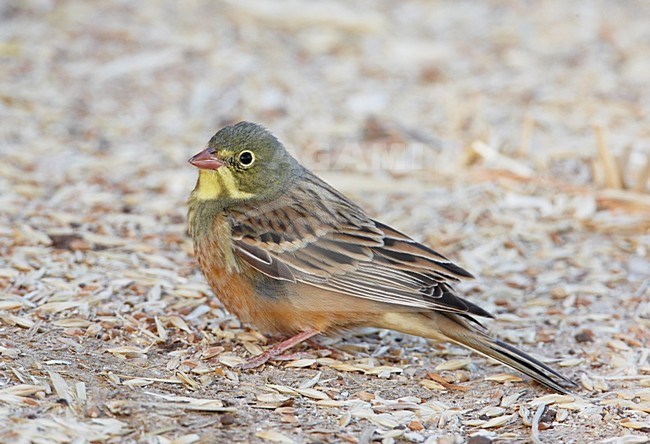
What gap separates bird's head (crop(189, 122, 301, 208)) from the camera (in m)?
5.06

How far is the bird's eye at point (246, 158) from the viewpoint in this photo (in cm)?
510

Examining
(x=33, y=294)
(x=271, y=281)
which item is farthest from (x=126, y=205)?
(x=271, y=281)

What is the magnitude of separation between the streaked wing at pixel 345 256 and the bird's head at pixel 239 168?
163 mm

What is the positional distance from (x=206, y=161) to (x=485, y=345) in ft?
5.95

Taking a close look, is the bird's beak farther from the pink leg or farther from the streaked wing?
the pink leg

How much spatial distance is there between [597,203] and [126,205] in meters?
3.45

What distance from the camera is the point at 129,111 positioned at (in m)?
8.23

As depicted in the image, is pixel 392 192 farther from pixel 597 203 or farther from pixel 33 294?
pixel 33 294

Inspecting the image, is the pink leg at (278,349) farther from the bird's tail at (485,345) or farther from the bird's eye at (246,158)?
the bird's eye at (246,158)

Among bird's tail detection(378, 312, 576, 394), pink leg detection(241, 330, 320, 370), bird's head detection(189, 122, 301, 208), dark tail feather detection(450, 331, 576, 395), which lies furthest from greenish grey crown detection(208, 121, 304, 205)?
dark tail feather detection(450, 331, 576, 395)

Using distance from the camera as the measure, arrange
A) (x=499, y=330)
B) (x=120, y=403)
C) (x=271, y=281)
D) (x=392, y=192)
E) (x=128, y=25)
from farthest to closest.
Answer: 1. (x=128, y=25)
2. (x=392, y=192)
3. (x=499, y=330)
4. (x=271, y=281)
5. (x=120, y=403)

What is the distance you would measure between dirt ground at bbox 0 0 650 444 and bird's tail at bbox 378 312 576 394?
12 centimetres

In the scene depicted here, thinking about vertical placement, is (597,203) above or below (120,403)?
above

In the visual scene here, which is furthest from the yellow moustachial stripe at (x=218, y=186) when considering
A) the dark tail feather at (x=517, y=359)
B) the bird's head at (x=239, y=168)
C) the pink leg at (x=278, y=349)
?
the dark tail feather at (x=517, y=359)
